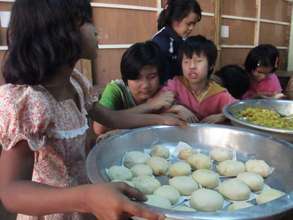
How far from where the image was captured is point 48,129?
0.75m

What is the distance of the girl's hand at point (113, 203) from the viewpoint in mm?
498

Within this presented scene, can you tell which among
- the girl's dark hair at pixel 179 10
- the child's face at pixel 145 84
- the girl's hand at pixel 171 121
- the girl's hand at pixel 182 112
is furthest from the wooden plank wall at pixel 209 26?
the girl's hand at pixel 171 121

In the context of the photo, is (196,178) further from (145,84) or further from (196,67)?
(196,67)

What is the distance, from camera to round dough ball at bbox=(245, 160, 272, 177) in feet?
3.01

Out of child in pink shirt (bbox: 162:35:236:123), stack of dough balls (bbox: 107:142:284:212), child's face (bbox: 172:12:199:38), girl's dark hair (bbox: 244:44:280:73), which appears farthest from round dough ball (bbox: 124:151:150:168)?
girl's dark hair (bbox: 244:44:280:73)

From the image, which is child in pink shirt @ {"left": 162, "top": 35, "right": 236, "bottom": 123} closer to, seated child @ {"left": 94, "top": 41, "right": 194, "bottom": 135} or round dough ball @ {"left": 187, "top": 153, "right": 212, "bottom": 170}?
seated child @ {"left": 94, "top": 41, "right": 194, "bottom": 135}

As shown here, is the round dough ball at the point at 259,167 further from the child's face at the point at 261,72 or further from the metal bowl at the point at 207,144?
the child's face at the point at 261,72

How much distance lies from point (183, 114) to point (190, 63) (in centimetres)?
34

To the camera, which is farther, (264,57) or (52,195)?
(264,57)

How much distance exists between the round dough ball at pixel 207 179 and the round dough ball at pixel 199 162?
0.20 feet

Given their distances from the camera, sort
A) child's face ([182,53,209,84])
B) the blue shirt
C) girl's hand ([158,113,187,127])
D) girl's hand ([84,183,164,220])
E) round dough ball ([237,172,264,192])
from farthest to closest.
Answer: the blue shirt < child's face ([182,53,209,84]) < girl's hand ([158,113,187,127]) < round dough ball ([237,172,264,192]) < girl's hand ([84,183,164,220])

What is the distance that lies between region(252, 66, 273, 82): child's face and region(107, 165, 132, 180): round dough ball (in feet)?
5.88

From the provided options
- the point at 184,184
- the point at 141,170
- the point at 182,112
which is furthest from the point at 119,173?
the point at 182,112

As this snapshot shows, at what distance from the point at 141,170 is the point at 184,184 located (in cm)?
14
